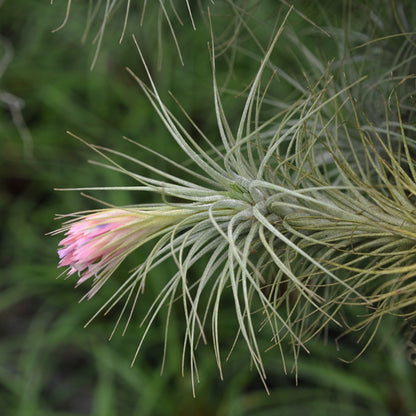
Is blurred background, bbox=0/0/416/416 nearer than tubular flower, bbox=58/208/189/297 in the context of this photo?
No

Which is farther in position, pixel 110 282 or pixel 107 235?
pixel 110 282

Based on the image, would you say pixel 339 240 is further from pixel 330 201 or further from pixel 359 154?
pixel 359 154

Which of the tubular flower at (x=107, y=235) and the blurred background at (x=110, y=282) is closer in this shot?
the tubular flower at (x=107, y=235)

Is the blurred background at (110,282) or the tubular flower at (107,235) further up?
the tubular flower at (107,235)

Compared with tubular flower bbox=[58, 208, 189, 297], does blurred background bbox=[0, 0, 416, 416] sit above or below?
below
